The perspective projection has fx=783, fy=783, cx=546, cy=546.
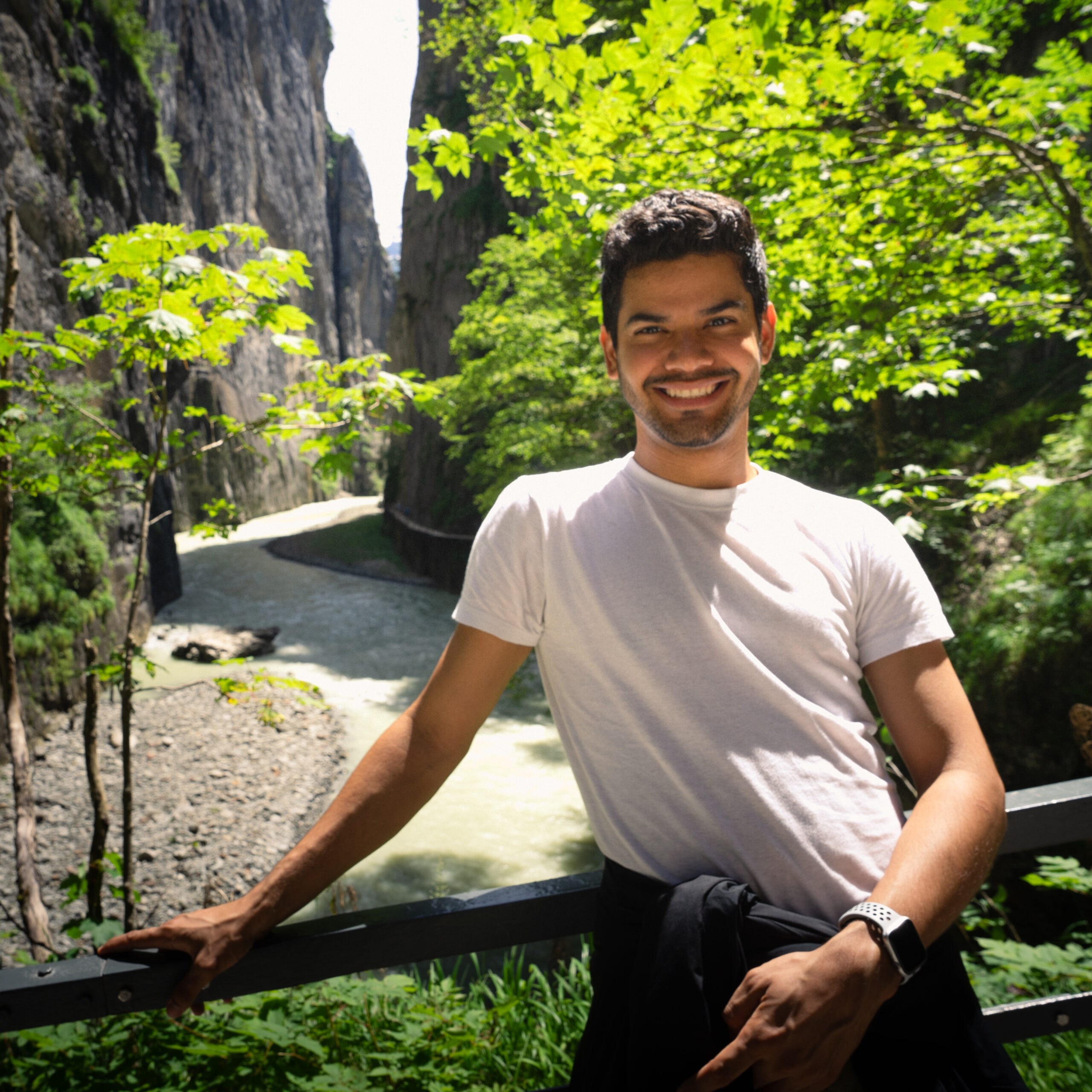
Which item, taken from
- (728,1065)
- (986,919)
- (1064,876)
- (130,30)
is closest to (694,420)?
(728,1065)

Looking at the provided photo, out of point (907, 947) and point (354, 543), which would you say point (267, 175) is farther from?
point (907, 947)

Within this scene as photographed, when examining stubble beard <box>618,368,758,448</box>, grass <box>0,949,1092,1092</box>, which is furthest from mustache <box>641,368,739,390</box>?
grass <box>0,949,1092,1092</box>

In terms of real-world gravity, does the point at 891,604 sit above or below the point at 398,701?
above

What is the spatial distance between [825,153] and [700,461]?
316 cm

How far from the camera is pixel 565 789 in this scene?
959cm

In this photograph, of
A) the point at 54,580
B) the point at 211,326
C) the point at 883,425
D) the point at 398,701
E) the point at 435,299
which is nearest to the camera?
the point at 211,326

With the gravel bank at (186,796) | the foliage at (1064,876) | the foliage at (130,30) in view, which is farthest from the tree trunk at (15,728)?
the foliage at (130,30)

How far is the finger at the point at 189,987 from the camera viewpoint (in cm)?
102

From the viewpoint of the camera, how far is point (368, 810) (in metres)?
1.10

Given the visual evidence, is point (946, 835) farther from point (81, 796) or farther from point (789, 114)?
point (81, 796)

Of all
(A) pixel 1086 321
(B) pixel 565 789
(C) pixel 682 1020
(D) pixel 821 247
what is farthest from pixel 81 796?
(A) pixel 1086 321

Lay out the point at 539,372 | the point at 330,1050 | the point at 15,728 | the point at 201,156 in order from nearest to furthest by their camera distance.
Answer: the point at 330,1050
the point at 15,728
the point at 539,372
the point at 201,156

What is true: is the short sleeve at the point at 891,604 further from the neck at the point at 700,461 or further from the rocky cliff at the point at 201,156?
the rocky cliff at the point at 201,156

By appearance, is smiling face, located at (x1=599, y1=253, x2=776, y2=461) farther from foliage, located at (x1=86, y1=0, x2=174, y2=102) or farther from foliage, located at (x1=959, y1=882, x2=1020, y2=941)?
foliage, located at (x1=86, y1=0, x2=174, y2=102)
